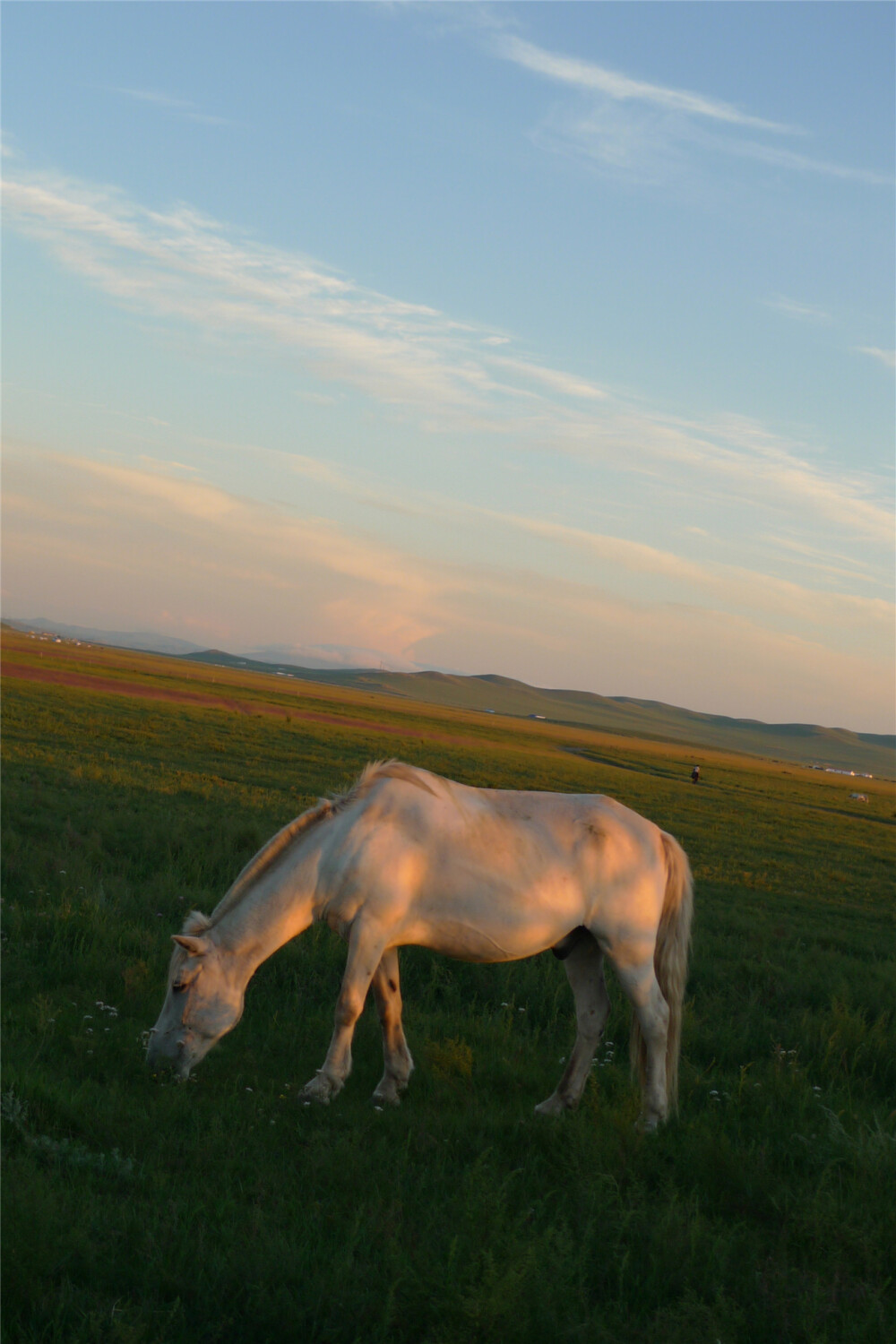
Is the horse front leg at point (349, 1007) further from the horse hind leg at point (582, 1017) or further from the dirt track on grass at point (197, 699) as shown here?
the dirt track on grass at point (197, 699)

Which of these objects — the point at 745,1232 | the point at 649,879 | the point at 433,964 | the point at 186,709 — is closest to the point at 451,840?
the point at 649,879

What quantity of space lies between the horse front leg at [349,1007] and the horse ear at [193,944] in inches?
34.0

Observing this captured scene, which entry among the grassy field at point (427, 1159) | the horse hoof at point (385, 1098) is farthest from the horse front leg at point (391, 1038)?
the grassy field at point (427, 1159)

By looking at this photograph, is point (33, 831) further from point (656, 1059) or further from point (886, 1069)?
point (886, 1069)

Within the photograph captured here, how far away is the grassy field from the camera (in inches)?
136

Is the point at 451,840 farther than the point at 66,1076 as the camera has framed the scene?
Yes

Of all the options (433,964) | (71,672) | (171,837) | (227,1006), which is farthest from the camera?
(71,672)

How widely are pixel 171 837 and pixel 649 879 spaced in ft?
27.2

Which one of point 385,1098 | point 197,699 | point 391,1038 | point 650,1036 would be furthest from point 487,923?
point 197,699

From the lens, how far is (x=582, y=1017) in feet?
19.9

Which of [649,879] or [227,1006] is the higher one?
[649,879]

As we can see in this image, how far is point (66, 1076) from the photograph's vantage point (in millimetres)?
5227

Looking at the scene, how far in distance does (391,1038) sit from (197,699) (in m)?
61.5

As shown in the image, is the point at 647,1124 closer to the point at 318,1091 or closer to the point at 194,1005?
the point at 318,1091
